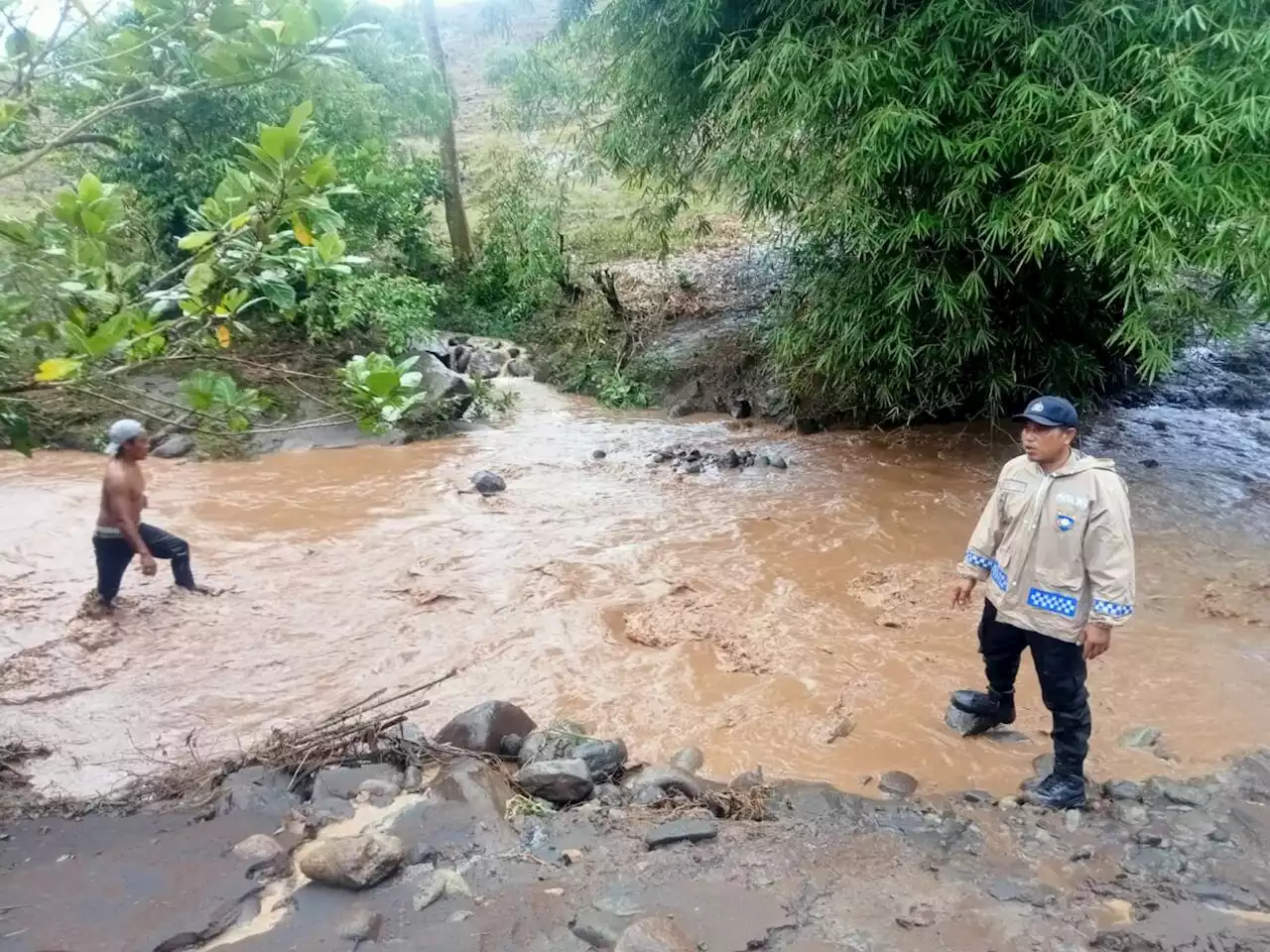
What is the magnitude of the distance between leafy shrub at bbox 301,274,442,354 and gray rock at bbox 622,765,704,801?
8169mm

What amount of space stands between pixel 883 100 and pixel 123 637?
21.1 feet

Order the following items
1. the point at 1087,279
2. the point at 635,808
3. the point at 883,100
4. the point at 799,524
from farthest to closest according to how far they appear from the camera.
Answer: the point at 1087,279
the point at 799,524
the point at 883,100
the point at 635,808

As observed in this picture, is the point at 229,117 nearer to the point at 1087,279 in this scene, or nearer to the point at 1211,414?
the point at 1087,279

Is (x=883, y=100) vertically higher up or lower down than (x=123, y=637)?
higher up

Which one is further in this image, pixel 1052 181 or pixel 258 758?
pixel 1052 181

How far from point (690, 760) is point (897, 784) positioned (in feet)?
3.02

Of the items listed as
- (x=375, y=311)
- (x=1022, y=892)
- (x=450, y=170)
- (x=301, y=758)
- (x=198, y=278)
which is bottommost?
(x=1022, y=892)

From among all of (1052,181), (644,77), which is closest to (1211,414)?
(1052,181)

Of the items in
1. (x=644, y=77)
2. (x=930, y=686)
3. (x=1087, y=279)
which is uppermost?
(x=644, y=77)

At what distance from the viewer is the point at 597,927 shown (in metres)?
2.85

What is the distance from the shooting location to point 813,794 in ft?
12.9

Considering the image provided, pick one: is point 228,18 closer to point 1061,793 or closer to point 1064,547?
point 1064,547

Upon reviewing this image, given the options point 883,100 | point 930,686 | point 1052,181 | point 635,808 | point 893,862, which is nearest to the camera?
point 893,862

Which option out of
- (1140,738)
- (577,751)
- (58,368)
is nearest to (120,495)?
(577,751)
